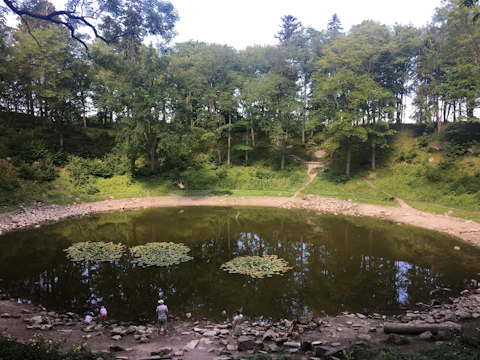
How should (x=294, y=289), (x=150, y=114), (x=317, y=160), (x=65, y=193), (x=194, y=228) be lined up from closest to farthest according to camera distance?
(x=294, y=289)
(x=194, y=228)
(x=65, y=193)
(x=150, y=114)
(x=317, y=160)

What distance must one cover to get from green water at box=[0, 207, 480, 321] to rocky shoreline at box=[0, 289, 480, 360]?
0.77 meters

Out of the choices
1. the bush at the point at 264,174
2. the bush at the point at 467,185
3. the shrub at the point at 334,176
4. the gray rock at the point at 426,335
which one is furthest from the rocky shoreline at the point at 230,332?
the bush at the point at 264,174

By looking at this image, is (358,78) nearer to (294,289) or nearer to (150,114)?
(150,114)

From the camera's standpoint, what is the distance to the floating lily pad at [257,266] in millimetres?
15322

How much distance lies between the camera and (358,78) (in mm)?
35625

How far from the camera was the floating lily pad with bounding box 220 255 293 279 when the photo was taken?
15322mm

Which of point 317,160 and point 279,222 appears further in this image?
point 317,160

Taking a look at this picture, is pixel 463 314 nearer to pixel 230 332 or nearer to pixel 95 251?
pixel 230 332

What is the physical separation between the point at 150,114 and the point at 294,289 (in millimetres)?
26821

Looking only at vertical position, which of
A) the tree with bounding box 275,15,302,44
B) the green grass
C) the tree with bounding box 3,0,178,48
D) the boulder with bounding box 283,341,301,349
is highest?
the tree with bounding box 275,15,302,44

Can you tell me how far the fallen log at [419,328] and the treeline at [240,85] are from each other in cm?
2870

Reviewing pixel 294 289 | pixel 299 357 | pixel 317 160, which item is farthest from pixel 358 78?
pixel 299 357

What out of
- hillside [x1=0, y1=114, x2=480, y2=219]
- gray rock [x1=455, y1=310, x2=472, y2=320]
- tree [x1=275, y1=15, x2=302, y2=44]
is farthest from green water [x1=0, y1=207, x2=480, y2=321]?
tree [x1=275, y1=15, x2=302, y2=44]

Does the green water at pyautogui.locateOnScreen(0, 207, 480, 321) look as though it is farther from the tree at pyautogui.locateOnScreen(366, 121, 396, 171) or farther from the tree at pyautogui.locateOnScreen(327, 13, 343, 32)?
the tree at pyautogui.locateOnScreen(327, 13, 343, 32)
